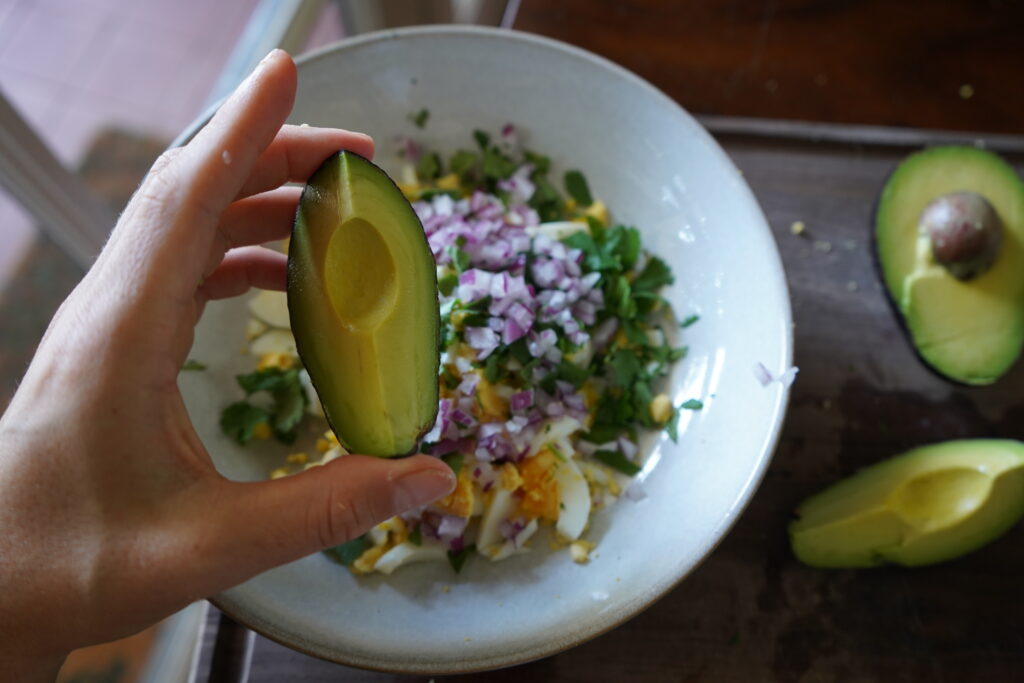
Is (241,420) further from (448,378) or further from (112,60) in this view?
(112,60)

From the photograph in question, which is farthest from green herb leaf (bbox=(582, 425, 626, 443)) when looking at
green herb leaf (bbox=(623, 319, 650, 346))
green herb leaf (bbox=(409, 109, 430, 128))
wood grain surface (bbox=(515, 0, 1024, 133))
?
wood grain surface (bbox=(515, 0, 1024, 133))

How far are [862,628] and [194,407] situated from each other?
75 centimetres

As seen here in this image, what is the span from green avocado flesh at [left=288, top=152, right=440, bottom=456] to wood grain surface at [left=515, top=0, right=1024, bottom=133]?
26.5 inches

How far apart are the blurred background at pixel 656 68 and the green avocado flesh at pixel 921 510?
517mm

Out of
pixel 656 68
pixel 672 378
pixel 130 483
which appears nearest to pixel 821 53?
pixel 656 68

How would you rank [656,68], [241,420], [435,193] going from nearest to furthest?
[241,420], [435,193], [656,68]

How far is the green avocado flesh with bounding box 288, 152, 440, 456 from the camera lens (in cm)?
57

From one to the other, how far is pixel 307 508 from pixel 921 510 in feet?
2.13

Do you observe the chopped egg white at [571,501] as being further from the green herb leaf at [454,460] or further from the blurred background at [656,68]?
the blurred background at [656,68]

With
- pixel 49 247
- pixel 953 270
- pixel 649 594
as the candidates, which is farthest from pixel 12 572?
pixel 953 270

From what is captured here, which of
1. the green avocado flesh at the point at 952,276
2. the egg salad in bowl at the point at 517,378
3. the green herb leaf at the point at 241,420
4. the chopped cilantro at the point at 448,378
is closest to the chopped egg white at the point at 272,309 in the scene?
the egg salad in bowl at the point at 517,378

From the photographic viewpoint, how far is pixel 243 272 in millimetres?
778

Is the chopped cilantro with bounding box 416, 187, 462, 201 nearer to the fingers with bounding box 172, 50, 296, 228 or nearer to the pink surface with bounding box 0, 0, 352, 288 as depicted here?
the fingers with bounding box 172, 50, 296, 228

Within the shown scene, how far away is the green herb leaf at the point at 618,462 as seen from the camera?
81cm
